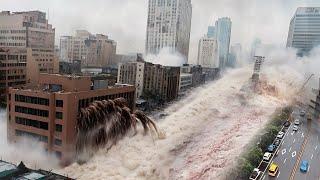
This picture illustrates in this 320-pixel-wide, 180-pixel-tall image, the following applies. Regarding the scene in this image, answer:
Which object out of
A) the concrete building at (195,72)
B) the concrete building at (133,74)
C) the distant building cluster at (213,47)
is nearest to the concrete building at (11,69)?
the concrete building at (133,74)

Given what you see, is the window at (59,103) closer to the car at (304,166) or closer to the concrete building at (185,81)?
the car at (304,166)

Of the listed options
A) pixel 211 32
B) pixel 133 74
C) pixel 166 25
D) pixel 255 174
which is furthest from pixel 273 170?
pixel 211 32

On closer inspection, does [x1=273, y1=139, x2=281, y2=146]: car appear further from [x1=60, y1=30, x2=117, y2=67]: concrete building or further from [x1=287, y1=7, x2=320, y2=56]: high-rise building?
[x1=60, y1=30, x2=117, y2=67]: concrete building

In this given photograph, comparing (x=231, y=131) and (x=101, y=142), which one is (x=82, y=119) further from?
(x=231, y=131)

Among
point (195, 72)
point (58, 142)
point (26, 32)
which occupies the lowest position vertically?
point (58, 142)

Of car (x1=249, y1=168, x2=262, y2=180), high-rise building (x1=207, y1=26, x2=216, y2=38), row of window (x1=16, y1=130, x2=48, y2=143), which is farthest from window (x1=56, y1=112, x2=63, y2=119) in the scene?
high-rise building (x1=207, y1=26, x2=216, y2=38)

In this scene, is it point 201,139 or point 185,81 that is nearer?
point 201,139

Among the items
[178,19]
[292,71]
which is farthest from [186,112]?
[178,19]

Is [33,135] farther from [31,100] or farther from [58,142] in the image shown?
[31,100]
